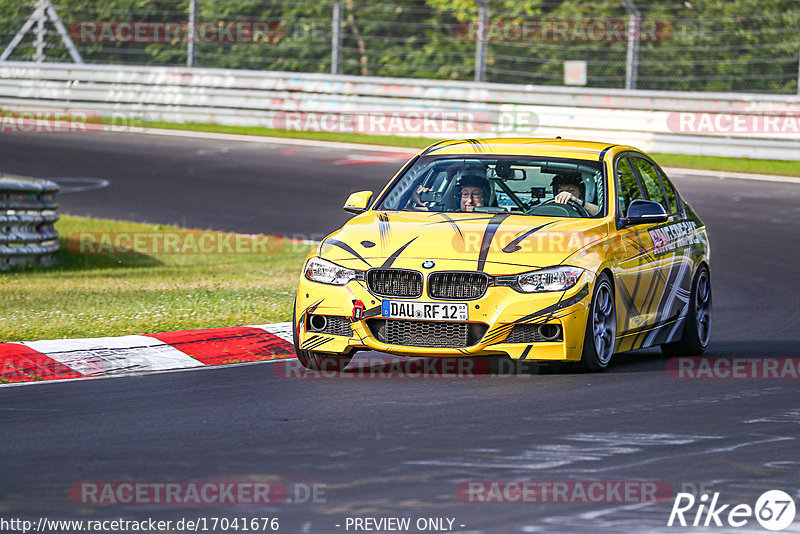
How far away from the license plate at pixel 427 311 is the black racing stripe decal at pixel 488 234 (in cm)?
27

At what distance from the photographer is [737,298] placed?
13.4m

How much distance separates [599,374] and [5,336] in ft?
13.7

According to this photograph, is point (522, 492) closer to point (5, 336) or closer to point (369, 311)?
point (369, 311)

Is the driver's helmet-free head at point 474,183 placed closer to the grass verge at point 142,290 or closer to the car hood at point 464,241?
the car hood at point 464,241

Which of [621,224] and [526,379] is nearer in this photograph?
[526,379]

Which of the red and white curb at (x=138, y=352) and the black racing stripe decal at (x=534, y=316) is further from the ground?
the black racing stripe decal at (x=534, y=316)

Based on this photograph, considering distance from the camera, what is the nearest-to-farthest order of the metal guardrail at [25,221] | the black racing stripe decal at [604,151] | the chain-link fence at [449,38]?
the black racing stripe decal at [604,151], the metal guardrail at [25,221], the chain-link fence at [449,38]

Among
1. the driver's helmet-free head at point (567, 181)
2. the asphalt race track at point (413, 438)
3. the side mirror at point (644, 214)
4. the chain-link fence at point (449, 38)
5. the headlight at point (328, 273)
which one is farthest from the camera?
the chain-link fence at point (449, 38)

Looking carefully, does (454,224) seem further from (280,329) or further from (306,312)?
(280,329)

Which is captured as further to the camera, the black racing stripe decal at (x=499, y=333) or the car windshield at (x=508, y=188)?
the car windshield at (x=508, y=188)

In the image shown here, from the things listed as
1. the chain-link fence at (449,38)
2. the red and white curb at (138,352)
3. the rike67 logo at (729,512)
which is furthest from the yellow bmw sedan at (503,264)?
the chain-link fence at (449,38)

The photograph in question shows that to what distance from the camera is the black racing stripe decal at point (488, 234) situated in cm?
842

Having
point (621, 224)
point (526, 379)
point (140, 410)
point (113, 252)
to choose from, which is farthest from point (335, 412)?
point (113, 252)

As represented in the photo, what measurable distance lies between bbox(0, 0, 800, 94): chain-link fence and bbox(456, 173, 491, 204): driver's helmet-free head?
14.5m
